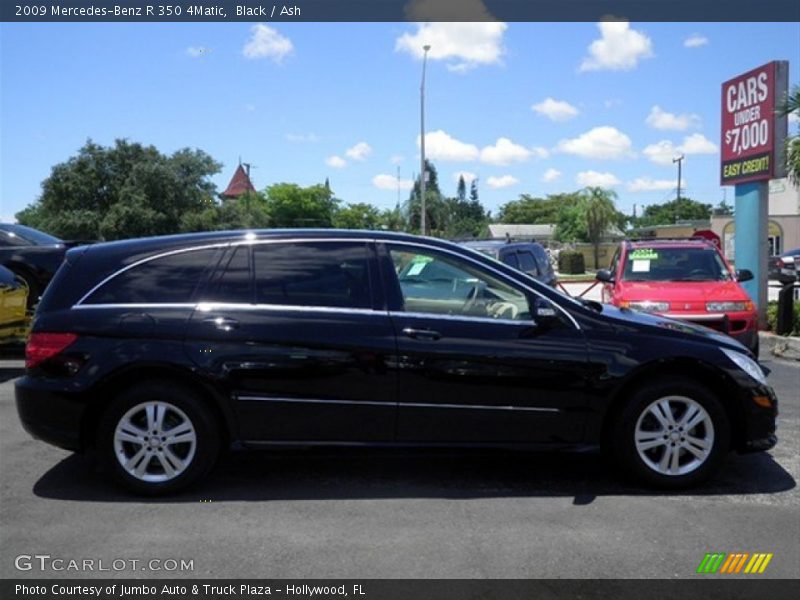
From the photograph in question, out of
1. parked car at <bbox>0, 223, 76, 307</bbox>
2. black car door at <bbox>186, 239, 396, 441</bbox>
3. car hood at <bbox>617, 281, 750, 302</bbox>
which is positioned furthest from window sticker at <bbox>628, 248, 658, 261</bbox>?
parked car at <bbox>0, 223, 76, 307</bbox>

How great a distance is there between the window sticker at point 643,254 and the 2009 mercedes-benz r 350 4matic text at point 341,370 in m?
5.86

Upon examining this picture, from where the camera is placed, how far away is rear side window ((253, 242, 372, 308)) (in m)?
4.94

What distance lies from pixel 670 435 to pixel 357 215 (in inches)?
2701

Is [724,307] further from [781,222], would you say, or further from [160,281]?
[781,222]

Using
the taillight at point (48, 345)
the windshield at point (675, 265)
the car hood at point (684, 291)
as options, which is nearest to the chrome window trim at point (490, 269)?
the taillight at point (48, 345)

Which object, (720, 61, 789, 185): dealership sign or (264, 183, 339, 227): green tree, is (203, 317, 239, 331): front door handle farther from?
(264, 183, 339, 227): green tree

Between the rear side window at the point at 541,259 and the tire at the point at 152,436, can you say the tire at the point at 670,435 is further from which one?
the rear side window at the point at 541,259

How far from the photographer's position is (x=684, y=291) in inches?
376

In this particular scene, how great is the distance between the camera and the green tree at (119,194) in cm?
4578

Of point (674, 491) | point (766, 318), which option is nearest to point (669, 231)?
point (766, 318)

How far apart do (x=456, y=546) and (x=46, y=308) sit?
303 centimetres

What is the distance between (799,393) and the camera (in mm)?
8023

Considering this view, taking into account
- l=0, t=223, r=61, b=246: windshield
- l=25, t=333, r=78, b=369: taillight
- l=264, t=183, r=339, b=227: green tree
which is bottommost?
l=25, t=333, r=78, b=369: taillight
